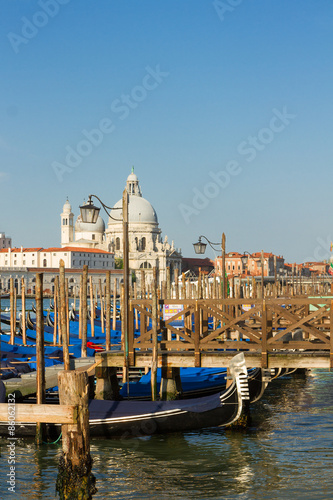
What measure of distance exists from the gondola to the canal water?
0.51 ft

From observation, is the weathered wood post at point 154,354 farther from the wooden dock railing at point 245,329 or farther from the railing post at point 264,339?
the railing post at point 264,339

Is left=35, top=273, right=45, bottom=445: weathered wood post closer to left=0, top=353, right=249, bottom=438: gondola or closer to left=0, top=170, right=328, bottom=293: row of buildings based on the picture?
left=0, top=353, right=249, bottom=438: gondola

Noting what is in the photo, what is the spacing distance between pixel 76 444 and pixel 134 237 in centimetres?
9961

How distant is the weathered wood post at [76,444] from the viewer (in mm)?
6293

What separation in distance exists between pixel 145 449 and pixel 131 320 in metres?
2.33

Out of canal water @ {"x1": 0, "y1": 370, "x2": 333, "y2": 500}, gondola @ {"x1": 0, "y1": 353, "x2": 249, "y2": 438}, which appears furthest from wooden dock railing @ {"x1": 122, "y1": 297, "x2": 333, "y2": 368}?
canal water @ {"x1": 0, "y1": 370, "x2": 333, "y2": 500}

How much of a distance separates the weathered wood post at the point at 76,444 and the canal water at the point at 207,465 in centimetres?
108

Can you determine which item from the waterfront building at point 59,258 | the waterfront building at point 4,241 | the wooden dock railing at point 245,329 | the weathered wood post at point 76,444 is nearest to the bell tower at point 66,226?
the waterfront building at point 59,258

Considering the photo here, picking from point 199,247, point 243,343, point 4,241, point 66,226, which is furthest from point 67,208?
point 243,343

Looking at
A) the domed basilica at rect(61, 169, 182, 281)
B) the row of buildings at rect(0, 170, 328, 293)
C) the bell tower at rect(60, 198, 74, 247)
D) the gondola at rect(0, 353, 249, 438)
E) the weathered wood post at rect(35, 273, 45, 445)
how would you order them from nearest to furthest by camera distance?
the weathered wood post at rect(35, 273, 45, 445), the gondola at rect(0, 353, 249, 438), the row of buildings at rect(0, 170, 328, 293), the domed basilica at rect(61, 169, 182, 281), the bell tower at rect(60, 198, 74, 247)

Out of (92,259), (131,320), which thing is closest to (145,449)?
(131,320)

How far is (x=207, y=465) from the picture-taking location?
8.47 metres

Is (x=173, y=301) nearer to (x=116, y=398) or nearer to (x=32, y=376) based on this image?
(x=116, y=398)

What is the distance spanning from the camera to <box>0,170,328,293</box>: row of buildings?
93625mm
